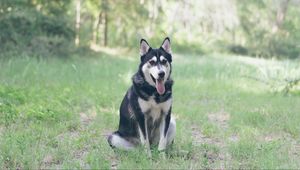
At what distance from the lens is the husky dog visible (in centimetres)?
547

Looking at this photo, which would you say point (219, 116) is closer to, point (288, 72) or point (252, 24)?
point (288, 72)

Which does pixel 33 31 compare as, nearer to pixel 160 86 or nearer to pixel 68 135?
pixel 68 135

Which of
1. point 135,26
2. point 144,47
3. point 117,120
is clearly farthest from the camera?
point 135,26

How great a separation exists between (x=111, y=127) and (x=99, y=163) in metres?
2.41

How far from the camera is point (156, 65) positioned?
17.9ft

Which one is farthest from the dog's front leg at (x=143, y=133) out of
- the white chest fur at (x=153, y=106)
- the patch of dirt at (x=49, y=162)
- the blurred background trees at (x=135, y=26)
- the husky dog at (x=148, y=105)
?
the blurred background trees at (x=135, y=26)

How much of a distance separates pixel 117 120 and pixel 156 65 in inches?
106

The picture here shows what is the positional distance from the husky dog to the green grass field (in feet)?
0.78

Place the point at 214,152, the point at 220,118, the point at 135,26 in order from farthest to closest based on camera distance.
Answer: the point at 135,26 < the point at 220,118 < the point at 214,152

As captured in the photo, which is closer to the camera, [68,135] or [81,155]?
[81,155]

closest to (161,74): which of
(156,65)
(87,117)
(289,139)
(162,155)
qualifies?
(156,65)

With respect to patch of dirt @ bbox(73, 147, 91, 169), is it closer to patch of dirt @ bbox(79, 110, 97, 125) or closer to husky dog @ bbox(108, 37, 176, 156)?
husky dog @ bbox(108, 37, 176, 156)

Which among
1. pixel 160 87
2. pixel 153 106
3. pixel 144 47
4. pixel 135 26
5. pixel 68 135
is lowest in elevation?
pixel 135 26

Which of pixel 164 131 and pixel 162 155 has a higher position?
pixel 164 131
